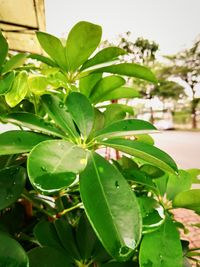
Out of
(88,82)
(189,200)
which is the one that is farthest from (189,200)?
(88,82)

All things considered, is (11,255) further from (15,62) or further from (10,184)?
(15,62)

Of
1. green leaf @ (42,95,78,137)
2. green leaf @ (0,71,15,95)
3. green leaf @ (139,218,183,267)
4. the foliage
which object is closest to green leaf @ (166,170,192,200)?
the foliage

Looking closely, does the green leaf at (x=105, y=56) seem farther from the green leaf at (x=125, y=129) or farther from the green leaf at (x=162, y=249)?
the green leaf at (x=162, y=249)

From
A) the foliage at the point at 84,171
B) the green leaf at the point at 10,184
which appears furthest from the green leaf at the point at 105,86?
the green leaf at the point at 10,184

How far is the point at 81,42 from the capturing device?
0.45 metres

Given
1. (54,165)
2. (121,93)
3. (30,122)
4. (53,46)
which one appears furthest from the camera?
(121,93)

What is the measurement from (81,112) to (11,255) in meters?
0.23

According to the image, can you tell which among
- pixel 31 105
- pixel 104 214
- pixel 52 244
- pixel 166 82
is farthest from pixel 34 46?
pixel 166 82

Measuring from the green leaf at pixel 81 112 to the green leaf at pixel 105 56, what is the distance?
4.4 inches

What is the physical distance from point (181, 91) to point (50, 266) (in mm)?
21460

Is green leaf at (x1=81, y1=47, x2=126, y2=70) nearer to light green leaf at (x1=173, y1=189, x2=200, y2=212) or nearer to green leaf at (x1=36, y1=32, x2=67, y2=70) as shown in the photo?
green leaf at (x1=36, y1=32, x2=67, y2=70)

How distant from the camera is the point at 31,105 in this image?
0.54 metres

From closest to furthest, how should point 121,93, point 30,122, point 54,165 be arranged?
point 54,165
point 30,122
point 121,93

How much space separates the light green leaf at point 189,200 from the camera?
1.41 feet
